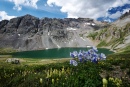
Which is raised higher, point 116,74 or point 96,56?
point 96,56

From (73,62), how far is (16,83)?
6866 millimetres

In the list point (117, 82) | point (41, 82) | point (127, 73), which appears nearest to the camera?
point (117, 82)

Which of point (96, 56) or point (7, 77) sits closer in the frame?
point (96, 56)

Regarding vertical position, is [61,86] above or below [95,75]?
below

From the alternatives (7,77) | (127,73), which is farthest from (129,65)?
(7,77)

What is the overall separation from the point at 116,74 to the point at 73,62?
194 inches

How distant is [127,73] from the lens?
15.2 m

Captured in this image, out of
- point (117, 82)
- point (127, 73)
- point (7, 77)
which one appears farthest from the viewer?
point (7, 77)

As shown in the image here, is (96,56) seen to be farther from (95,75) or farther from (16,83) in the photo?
(16,83)

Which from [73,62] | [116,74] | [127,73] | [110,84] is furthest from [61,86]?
[127,73]

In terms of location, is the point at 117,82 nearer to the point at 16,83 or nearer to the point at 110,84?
the point at 110,84

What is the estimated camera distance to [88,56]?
428 inches

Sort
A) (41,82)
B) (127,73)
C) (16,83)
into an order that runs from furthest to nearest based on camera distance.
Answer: (16,83) → (127,73) → (41,82)

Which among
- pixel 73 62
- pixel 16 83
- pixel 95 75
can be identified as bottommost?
pixel 16 83
